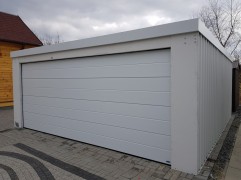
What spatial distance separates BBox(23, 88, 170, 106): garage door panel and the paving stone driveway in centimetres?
116

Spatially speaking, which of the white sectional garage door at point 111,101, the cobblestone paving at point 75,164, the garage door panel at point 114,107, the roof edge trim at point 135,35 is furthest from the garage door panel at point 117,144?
the roof edge trim at point 135,35

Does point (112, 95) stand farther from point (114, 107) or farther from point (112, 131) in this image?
point (112, 131)

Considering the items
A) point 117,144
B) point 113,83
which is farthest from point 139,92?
point 117,144

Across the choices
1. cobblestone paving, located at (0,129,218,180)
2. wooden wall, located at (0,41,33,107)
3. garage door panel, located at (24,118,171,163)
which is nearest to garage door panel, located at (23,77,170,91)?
garage door panel, located at (24,118,171,163)

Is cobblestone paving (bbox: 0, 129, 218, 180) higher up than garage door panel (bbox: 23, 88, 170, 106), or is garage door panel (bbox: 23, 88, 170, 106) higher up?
garage door panel (bbox: 23, 88, 170, 106)

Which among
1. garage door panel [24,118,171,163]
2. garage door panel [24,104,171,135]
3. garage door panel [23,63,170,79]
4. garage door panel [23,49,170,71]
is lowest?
garage door panel [24,118,171,163]

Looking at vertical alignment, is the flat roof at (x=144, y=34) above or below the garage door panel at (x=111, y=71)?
above

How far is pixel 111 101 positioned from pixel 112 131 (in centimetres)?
67

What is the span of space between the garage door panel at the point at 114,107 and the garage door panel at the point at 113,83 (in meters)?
0.36

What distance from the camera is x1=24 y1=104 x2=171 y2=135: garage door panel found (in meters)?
4.36

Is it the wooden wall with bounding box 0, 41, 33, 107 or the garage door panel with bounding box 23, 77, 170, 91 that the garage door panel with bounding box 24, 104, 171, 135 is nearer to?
the garage door panel with bounding box 23, 77, 170, 91

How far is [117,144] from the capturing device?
503cm

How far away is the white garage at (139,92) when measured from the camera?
151 inches

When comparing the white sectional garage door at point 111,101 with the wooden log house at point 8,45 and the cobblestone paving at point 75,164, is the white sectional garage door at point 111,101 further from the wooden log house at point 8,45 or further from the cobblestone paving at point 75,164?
the wooden log house at point 8,45
